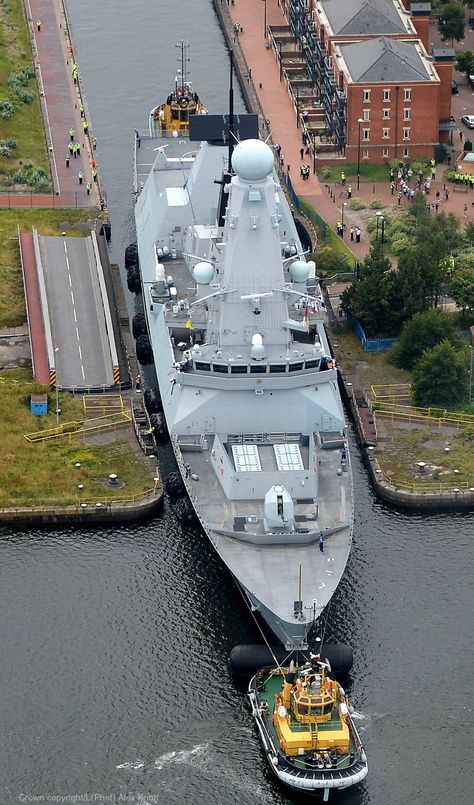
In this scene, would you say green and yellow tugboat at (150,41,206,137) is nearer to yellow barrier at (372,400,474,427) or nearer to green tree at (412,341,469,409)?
yellow barrier at (372,400,474,427)

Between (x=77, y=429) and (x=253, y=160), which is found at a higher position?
→ (x=253, y=160)

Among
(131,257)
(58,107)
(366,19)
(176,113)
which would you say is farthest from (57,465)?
(366,19)

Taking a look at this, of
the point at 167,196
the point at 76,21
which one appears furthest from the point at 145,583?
the point at 76,21

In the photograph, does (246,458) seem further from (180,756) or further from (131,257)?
(131,257)

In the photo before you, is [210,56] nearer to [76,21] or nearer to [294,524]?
[76,21]

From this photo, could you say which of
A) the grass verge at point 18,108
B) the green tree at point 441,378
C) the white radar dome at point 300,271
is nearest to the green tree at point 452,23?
the grass verge at point 18,108
